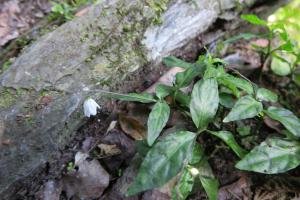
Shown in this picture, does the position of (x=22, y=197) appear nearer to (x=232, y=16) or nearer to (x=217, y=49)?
(x=217, y=49)

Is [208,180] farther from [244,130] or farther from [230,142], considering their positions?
[244,130]

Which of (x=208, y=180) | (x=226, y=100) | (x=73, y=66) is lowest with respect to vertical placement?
(x=208, y=180)

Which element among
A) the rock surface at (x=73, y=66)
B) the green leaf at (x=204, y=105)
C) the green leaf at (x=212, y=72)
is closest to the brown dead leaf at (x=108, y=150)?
the rock surface at (x=73, y=66)

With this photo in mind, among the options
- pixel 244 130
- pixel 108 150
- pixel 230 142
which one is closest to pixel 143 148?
pixel 108 150

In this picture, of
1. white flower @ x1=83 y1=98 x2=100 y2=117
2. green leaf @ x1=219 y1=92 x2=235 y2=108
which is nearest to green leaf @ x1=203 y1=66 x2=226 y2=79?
green leaf @ x1=219 y1=92 x2=235 y2=108

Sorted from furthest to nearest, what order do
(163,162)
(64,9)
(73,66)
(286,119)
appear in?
(64,9) → (73,66) → (286,119) → (163,162)

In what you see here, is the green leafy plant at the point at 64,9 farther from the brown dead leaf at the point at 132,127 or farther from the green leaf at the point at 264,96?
the green leaf at the point at 264,96

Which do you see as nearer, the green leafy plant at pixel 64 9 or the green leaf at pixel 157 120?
the green leaf at pixel 157 120
